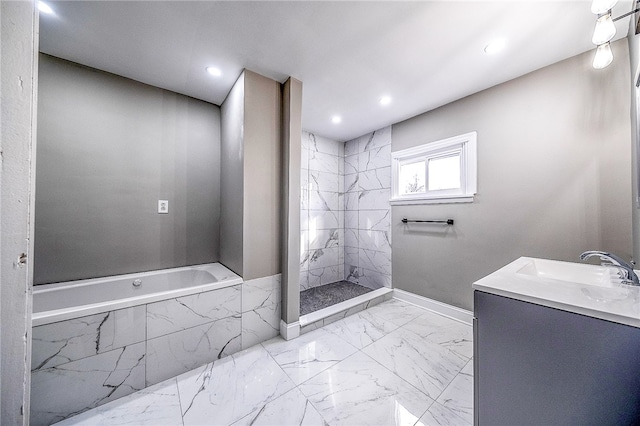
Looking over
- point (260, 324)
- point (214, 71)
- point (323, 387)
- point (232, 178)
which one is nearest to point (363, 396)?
point (323, 387)

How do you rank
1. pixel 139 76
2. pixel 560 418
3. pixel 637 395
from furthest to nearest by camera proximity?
pixel 139 76 → pixel 560 418 → pixel 637 395

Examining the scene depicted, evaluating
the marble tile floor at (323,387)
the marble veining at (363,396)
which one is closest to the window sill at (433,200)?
the marble tile floor at (323,387)

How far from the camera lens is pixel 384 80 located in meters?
2.05

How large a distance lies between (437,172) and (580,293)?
198 centimetres

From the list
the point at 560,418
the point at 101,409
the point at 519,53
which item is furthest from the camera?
the point at 519,53

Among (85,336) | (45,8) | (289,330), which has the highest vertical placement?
(45,8)

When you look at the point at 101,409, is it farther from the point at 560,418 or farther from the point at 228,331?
the point at 560,418

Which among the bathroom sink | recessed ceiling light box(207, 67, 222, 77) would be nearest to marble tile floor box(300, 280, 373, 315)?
the bathroom sink

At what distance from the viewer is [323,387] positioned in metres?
1.48

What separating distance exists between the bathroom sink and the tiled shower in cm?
172

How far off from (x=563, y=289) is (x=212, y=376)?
82.3 inches

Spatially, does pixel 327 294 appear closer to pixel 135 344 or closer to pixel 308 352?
pixel 308 352

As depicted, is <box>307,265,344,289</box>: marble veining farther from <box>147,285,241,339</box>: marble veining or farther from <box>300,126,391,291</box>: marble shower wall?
<box>147,285,241,339</box>: marble veining

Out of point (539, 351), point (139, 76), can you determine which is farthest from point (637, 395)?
point (139, 76)
